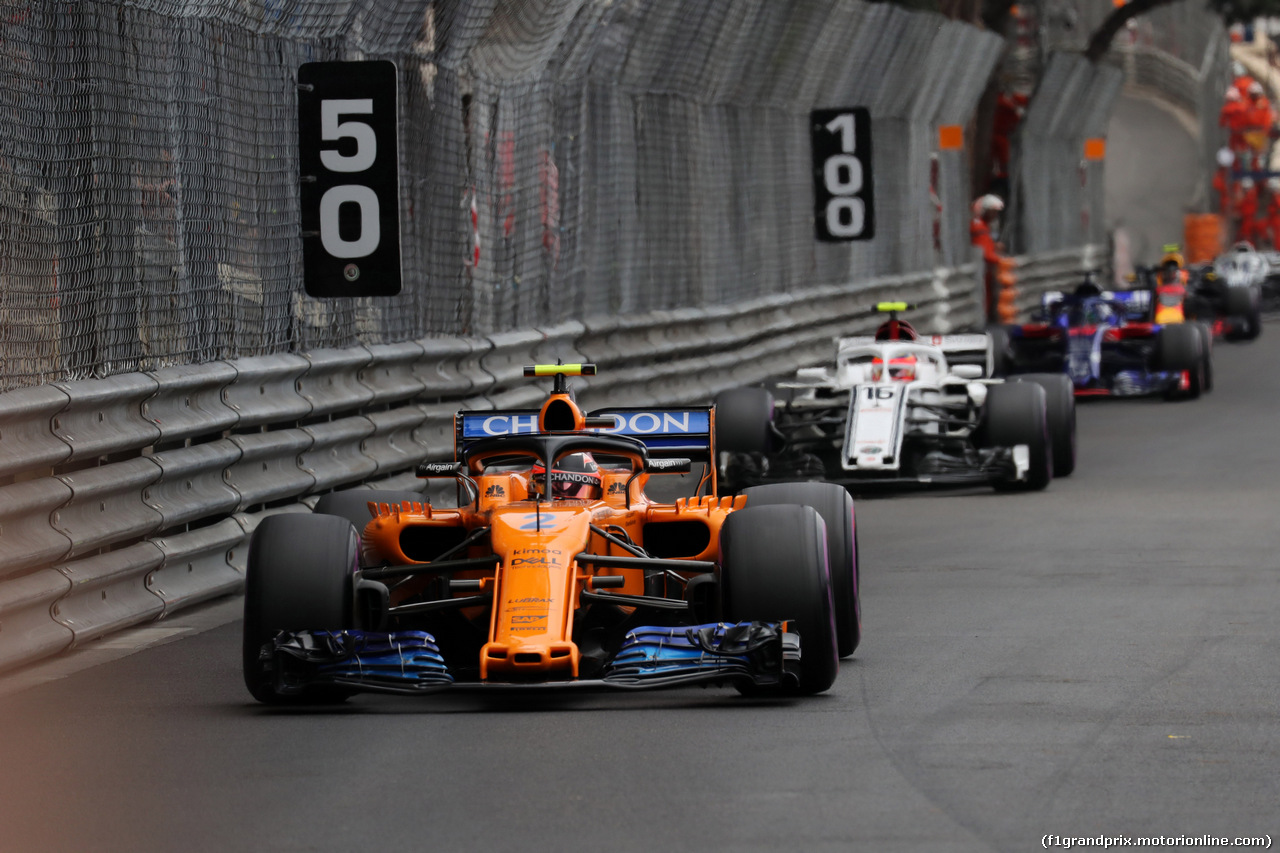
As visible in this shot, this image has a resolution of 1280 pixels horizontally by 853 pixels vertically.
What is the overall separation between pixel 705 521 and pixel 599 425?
925 millimetres

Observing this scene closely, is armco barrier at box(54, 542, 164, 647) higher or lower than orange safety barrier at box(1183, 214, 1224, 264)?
lower

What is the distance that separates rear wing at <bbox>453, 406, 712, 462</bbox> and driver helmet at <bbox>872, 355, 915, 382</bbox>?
6401 mm

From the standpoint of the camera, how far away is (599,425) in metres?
8.99

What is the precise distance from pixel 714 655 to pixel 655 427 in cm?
204

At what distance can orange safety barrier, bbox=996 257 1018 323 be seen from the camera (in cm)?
3562

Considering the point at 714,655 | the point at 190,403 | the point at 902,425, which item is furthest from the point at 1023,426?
the point at 714,655

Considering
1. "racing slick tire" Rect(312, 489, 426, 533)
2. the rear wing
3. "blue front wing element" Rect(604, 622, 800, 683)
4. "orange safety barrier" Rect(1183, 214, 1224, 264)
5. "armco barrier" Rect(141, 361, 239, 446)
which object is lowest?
"blue front wing element" Rect(604, 622, 800, 683)

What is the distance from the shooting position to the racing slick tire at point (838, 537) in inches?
326

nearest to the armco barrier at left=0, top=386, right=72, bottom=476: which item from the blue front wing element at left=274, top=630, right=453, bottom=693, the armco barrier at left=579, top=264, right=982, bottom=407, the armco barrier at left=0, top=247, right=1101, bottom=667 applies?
the armco barrier at left=0, top=247, right=1101, bottom=667

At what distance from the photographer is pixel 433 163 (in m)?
13.9

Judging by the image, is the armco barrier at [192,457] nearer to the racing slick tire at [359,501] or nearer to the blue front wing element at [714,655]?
the racing slick tire at [359,501]

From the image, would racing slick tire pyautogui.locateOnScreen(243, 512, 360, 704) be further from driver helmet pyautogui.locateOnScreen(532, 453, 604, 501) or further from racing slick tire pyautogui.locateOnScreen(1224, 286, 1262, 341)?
racing slick tire pyautogui.locateOnScreen(1224, 286, 1262, 341)

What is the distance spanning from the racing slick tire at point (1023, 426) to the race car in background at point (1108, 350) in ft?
24.1

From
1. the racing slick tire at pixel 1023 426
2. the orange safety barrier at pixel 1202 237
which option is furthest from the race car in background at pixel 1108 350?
the orange safety barrier at pixel 1202 237
